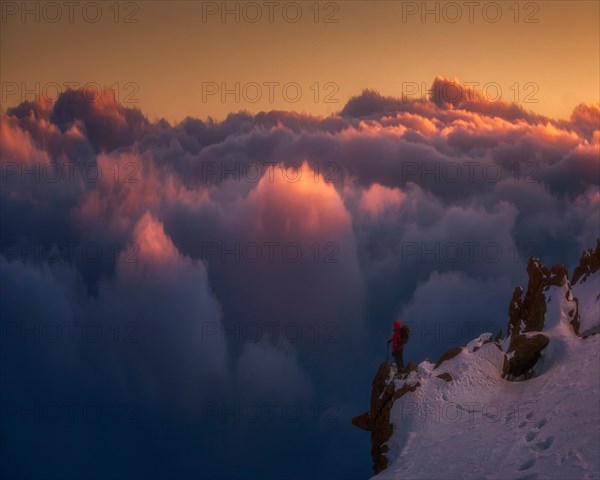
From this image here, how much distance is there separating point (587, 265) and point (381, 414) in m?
17.3

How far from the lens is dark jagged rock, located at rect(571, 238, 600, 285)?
34.7 m

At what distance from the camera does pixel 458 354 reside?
29031 millimetres

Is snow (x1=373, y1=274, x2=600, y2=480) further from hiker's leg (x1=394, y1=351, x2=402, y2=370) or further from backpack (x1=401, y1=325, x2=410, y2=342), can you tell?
backpack (x1=401, y1=325, x2=410, y2=342)

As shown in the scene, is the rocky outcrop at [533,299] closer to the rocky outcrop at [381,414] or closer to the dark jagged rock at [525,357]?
the dark jagged rock at [525,357]

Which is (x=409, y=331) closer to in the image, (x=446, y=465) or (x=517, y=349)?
(x=517, y=349)

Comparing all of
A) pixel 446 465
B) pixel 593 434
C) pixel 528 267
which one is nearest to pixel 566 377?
pixel 593 434

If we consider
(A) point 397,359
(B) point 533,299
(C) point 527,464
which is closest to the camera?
(C) point 527,464

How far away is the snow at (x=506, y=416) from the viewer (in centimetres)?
1881

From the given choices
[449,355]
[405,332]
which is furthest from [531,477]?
[405,332]

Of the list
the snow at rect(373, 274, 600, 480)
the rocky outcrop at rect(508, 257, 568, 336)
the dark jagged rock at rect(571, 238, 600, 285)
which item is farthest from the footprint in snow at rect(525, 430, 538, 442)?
the dark jagged rock at rect(571, 238, 600, 285)

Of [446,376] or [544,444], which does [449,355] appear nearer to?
[446,376]

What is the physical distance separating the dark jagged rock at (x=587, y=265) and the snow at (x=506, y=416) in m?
4.65

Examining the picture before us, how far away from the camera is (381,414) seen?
1100 inches

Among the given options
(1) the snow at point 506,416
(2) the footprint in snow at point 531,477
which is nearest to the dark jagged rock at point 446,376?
(1) the snow at point 506,416
